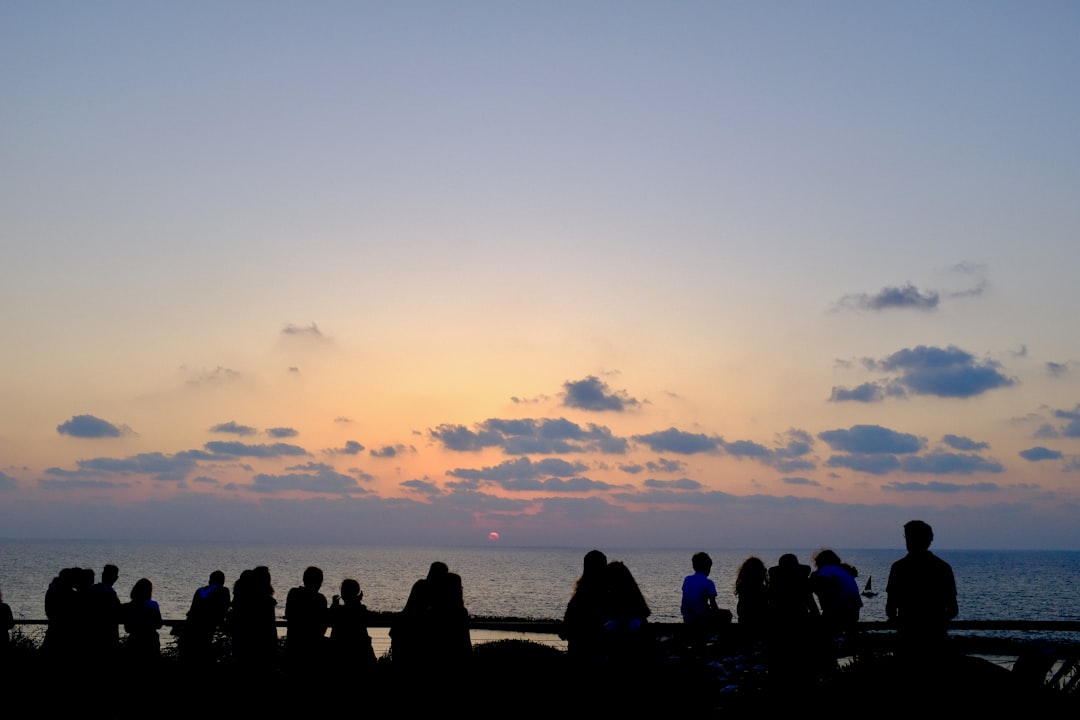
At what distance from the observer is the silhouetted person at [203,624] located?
40.9 feet

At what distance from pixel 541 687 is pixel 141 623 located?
5344 mm

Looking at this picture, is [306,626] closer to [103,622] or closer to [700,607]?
[103,622]

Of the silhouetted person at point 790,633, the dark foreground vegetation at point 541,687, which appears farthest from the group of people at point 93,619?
the silhouetted person at point 790,633

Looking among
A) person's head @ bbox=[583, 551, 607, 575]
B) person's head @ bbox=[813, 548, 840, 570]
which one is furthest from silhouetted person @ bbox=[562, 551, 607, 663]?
person's head @ bbox=[813, 548, 840, 570]

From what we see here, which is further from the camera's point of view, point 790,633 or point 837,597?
point 837,597

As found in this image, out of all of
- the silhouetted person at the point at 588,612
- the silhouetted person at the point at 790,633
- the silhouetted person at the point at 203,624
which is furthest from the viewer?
the silhouetted person at the point at 203,624

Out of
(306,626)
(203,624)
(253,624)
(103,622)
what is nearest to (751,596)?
(306,626)

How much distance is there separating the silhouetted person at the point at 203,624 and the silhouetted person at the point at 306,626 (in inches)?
93.1

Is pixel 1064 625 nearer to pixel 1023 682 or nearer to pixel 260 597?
pixel 1023 682

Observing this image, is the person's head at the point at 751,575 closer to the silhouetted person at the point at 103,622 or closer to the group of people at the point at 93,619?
the group of people at the point at 93,619

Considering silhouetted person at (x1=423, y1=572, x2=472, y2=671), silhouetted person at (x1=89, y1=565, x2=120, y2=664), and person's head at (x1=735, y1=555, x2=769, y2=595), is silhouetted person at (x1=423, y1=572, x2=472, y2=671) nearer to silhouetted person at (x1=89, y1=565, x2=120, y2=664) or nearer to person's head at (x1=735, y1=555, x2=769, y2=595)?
silhouetted person at (x1=89, y1=565, x2=120, y2=664)

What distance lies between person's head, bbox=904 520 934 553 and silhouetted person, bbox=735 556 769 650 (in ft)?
14.3

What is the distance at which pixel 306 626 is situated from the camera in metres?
10.5

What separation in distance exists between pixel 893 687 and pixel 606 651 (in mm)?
3011
